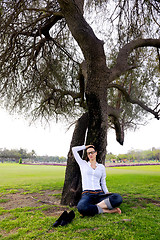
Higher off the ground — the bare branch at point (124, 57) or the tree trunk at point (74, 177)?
the bare branch at point (124, 57)

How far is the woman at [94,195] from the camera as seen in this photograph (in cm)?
340

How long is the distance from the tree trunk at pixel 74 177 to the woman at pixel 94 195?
37.1 inches

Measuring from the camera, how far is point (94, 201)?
11.8 ft

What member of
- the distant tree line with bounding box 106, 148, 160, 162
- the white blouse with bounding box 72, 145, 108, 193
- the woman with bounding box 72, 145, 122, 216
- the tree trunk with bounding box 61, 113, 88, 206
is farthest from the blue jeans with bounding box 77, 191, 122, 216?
the distant tree line with bounding box 106, 148, 160, 162

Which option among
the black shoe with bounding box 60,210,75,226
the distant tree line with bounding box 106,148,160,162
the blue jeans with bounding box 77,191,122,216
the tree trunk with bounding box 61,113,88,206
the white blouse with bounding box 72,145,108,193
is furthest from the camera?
the distant tree line with bounding box 106,148,160,162

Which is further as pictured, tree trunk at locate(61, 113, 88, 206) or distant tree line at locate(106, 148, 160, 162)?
distant tree line at locate(106, 148, 160, 162)

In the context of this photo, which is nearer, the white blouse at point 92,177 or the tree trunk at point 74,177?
the white blouse at point 92,177

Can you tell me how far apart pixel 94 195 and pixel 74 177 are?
4.52ft

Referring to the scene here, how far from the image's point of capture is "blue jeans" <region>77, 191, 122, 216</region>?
3361 millimetres

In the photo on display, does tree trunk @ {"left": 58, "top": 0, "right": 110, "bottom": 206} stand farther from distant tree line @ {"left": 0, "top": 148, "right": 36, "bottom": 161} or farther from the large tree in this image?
distant tree line @ {"left": 0, "top": 148, "right": 36, "bottom": 161}

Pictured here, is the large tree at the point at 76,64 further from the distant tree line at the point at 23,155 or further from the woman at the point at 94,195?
the distant tree line at the point at 23,155

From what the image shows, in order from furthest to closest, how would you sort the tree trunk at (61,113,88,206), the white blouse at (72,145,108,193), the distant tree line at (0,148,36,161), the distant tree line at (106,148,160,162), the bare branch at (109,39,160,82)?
the distant tree line at (0,148,36,161) < the distant tree line at (106,148,160,162) < the bare branch at (109,39,160,82) < the tree trunk at (61,113,88,206) < the white blouse at (72,145,108,193)

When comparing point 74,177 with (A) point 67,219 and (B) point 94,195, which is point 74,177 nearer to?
(B) point 94,195

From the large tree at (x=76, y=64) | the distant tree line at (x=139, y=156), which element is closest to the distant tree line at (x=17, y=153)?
the distant tree line at (x=139, y=156)
